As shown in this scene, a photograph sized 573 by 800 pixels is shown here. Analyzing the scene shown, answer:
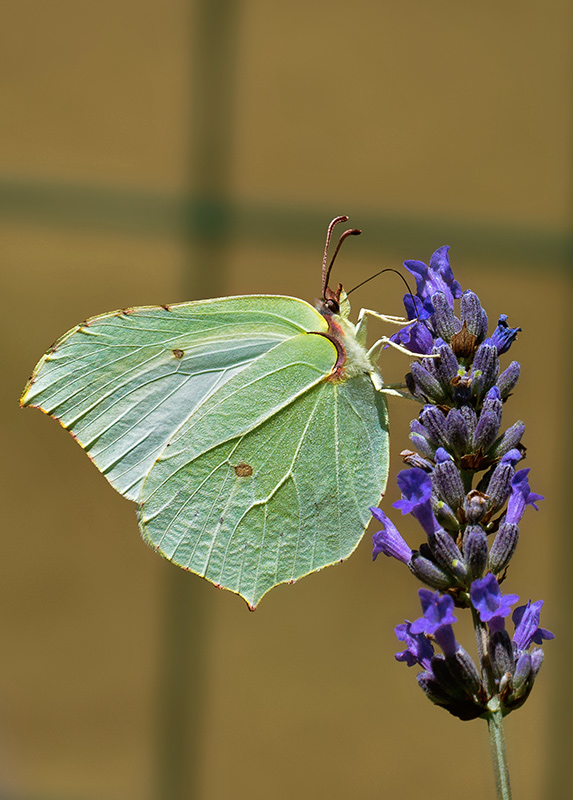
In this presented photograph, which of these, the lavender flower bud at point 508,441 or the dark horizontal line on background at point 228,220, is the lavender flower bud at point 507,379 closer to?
the lavender flower bud at point 508,441

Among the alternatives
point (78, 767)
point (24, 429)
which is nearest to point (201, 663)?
point (78, 767)

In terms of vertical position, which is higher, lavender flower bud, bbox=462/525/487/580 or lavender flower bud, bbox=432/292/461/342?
lavender flower bud, bbox=432/292/461/342

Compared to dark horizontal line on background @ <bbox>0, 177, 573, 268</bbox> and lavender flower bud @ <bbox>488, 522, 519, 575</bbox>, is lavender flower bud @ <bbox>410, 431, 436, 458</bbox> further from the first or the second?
dark horizontal line on background @ <bbox>0, 177, 573, 268</bbox>

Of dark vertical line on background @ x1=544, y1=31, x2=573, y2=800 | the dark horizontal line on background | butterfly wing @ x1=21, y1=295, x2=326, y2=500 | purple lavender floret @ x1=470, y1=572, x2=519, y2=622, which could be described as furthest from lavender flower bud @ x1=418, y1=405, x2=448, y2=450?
dark vertical line on background @ x1=544, y1=31, x2=573, y2=800

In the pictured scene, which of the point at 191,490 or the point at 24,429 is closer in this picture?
the point at 191,490

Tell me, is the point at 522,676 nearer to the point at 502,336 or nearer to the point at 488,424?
the point at 488,424

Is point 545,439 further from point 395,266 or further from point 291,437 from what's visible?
point 291,437
